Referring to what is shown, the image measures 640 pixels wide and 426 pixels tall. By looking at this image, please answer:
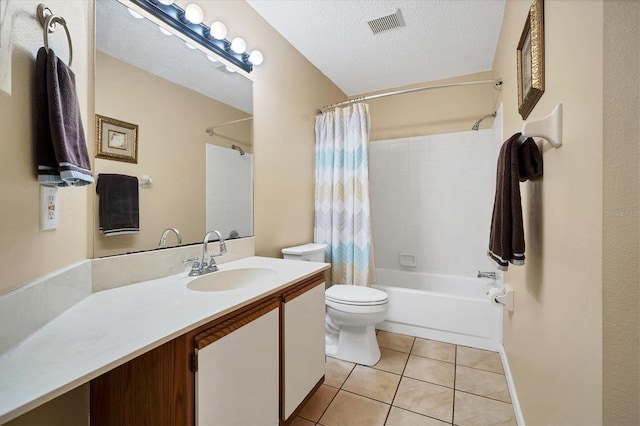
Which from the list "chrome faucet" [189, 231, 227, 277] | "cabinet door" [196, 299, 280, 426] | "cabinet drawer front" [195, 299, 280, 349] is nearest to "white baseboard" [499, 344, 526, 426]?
"cabinet door" [196, 299, 280, 426]

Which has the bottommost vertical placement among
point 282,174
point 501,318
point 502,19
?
point 501,318

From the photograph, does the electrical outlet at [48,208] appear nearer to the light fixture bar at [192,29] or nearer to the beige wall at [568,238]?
the light fixture bar at [192,29]

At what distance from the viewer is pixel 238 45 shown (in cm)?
169

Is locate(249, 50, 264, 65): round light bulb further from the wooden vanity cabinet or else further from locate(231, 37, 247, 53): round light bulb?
the wooden vanity cabinet

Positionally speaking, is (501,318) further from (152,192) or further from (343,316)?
(152,192)

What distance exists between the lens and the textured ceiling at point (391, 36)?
1.83m

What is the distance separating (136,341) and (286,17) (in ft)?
7.07

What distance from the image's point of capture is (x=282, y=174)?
215 cm

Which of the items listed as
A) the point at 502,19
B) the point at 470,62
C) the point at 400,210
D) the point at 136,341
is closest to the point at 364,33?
the point at 502,19

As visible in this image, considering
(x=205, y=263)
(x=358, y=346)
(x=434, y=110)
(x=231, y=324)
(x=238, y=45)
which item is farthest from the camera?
(x=434, y=110)

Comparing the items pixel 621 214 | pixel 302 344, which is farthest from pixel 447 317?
pixel 621 214

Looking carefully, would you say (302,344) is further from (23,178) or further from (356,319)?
(23,178)

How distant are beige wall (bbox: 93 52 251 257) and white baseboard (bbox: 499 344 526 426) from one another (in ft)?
6.15

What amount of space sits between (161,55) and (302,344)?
159 centimetres
